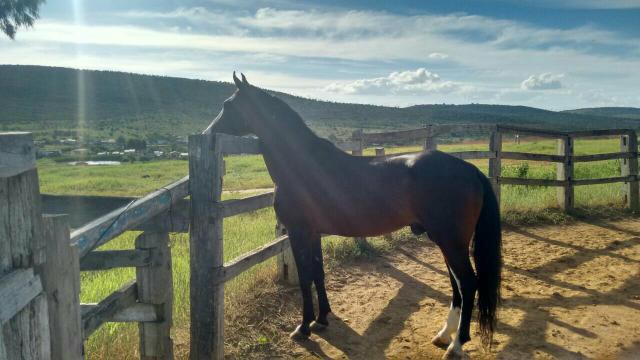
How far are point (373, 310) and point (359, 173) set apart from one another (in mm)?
1752

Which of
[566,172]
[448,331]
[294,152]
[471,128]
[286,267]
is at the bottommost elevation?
[448,331]

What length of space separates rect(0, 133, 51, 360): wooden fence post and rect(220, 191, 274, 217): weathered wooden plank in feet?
6.71

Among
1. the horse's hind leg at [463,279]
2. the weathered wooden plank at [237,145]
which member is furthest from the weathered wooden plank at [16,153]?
the horse's hind leg at [463,279]

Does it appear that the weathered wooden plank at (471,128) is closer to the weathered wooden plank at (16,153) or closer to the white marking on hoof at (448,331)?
the white marking on hoof at (448,331)

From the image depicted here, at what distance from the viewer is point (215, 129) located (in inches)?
188

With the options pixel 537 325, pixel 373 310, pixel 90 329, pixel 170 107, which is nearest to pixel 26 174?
pixel 90 329

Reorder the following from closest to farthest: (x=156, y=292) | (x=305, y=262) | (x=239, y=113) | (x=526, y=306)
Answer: (x=156, y=292), (x=305, y=262), (x=239, y=113), (x=526, y=306)

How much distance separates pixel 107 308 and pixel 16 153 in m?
1.54

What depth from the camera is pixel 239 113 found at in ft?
15.8

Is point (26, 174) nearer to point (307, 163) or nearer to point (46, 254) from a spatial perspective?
point (46, 254)

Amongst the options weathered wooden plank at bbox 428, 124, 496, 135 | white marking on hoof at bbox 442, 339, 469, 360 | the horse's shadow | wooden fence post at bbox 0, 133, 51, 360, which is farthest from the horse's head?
weathered wooden plank at bbox 428, 124, 496, 135

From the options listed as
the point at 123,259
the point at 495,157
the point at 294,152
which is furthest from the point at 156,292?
the point at 495,157

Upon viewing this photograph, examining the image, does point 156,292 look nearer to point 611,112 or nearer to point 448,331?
point 448,331

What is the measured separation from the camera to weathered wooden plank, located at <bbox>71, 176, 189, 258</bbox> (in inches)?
91.1
